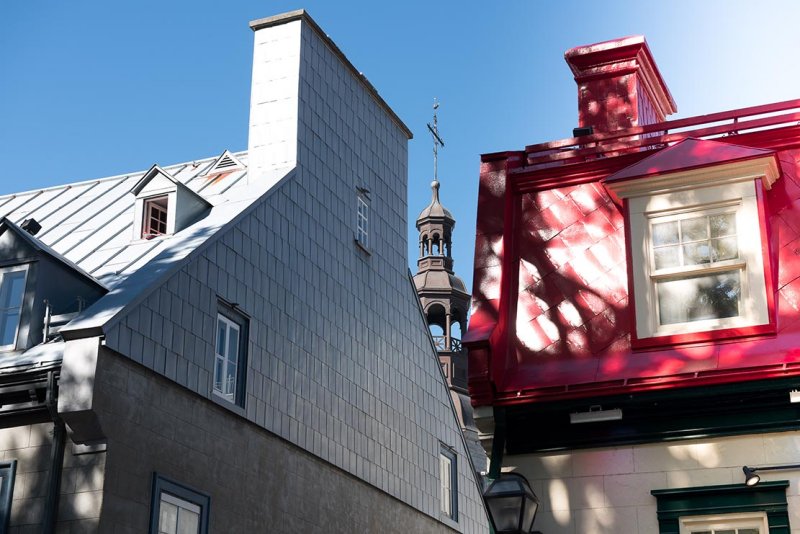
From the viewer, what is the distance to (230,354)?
1766 cm

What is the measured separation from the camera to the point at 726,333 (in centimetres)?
1065

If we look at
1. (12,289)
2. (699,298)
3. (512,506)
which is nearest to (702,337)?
(699,298)

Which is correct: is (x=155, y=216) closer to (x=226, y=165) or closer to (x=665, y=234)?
(x=226, y=165)

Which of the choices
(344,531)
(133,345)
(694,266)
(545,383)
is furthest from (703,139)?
(344,531)

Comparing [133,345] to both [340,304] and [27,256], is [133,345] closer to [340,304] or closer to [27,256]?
[27,256]

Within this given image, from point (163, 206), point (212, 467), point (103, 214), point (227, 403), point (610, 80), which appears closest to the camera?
point (610, 80)

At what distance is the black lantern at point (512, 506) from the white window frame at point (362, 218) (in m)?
14.8

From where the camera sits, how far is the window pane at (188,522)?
1531cm

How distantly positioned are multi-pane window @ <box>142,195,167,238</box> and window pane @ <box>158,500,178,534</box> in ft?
18.1

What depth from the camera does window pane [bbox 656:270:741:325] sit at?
10.9 meters

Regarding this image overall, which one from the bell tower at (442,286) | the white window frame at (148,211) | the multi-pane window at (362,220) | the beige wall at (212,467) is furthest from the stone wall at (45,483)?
the bell tower at (442,286)

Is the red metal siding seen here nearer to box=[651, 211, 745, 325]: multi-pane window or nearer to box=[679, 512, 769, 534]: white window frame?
box=[651, 211, 745, 325]: multi-pane window

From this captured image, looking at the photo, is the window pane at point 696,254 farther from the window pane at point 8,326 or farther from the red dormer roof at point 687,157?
the window pane at point 8,326

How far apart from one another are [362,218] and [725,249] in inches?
514
